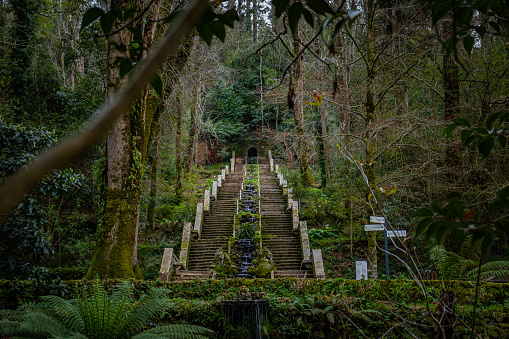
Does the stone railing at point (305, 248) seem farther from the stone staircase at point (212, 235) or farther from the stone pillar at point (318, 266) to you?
the stone staircase at point (212, 235)

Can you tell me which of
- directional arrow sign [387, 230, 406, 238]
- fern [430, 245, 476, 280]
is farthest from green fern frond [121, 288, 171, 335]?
fern [430, 245, 476, 280]

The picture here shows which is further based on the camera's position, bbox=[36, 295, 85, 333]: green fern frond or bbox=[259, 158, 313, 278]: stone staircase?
bbox=[259, 158, 313, 278]: stone staircase

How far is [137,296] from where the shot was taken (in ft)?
20.8

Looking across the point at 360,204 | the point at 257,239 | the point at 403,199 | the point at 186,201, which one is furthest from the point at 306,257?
the point at 186,201

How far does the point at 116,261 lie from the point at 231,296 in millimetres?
2788

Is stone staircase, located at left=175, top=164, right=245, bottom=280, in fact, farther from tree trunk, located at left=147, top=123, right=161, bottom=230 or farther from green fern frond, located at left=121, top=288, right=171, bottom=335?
green fern frond, located at left=121, top=288, right=171, bottom=335

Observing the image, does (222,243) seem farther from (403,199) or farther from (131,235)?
(403,199)

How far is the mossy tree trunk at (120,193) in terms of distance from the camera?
6972 mm

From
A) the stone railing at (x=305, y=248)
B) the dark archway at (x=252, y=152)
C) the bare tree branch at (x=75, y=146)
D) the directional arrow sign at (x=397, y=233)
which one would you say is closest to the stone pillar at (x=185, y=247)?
the stone railing at (x=305, y=248)

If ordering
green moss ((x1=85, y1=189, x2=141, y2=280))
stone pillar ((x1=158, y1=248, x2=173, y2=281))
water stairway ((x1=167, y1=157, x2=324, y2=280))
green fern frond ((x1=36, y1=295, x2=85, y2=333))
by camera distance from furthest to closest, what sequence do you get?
water stairway ((x1=167, y1=157, x2=324, y2=280)) → stone pillar ((x1=158, y1=248, x2=173, y2=281)) → green moss ((x1=85, y1=189, x2=141, y2=280)) → green fern frond ((x1=36, y1=295, x2=85, y2=333))

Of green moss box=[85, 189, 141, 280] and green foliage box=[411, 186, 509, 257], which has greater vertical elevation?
green foliage box=[411, 186, 509, 257]

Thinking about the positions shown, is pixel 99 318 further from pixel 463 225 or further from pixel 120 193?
pixel 463 225

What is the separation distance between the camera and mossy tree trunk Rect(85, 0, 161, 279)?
6.97 metres

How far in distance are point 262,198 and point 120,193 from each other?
11.6 meters
